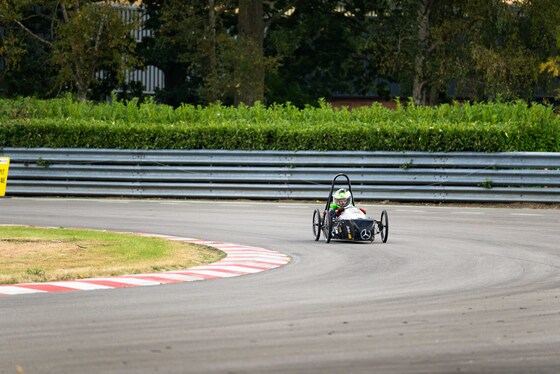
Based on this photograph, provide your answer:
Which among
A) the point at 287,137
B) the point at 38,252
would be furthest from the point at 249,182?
the point at 38,252

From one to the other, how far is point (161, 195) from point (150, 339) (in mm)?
19412

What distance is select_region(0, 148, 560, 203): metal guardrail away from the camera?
88.1ft

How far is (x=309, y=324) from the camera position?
10.4 m

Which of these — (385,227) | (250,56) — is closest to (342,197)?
(385,227)

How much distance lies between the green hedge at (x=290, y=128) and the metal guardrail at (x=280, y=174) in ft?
1.90

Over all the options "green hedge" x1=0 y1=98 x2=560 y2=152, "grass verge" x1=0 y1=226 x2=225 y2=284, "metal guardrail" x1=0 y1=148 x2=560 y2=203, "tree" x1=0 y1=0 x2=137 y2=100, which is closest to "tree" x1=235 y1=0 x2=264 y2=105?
"tree" x1=0 y1=0 x2=137 y2=100

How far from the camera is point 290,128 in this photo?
29312 mm

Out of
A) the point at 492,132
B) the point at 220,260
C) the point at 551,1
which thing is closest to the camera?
the point at 220,260

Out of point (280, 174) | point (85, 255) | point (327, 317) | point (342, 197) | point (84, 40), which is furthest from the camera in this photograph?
point (84, 40)

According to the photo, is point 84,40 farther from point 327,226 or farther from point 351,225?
point 351,225

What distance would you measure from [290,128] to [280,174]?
1.48 m

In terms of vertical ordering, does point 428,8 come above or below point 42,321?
above

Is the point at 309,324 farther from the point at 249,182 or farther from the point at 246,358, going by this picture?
the point at 249,182

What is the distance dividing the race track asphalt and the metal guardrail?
26.5 feet
